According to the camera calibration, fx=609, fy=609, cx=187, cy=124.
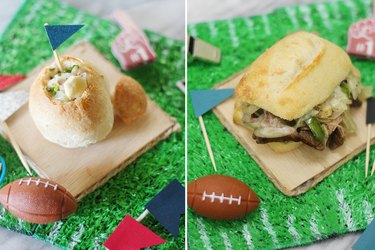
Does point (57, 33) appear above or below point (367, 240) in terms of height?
above

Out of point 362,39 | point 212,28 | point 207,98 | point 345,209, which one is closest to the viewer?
point 345,209

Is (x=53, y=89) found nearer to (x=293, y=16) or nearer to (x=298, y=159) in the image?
(x=298, y=159)

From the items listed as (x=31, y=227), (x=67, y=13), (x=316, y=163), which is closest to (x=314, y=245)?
(x=316, y=163)

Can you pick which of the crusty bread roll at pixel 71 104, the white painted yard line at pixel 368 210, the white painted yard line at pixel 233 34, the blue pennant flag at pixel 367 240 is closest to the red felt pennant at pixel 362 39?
the white painted yard line at pixel 233 34

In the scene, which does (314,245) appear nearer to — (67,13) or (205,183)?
(205,183)

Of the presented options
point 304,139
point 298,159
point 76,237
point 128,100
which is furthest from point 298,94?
point 76,237

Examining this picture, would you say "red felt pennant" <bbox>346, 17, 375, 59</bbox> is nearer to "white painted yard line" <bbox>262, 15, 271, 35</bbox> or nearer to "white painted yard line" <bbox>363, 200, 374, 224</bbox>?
"white painted yard line" <bbox>262, 15, 271, 35</bbox>

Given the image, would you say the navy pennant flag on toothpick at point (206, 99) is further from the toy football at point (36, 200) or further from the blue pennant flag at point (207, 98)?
the toy football at point (36, 200)
